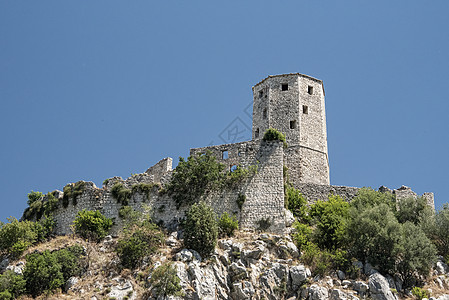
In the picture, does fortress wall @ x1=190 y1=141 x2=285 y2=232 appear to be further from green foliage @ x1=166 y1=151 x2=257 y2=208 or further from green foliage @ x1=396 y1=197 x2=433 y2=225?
green foliage @ x1=396 y1=197 x2=433 y2=225

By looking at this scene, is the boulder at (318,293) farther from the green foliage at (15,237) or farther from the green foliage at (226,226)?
A: the green foliage at (15,237)

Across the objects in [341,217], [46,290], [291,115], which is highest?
[291,115]

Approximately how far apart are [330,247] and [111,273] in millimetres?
11626

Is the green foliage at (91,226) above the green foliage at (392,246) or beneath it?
above

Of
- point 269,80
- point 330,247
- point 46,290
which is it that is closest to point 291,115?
point 269,80

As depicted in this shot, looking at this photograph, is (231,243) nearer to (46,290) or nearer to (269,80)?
(46,290)

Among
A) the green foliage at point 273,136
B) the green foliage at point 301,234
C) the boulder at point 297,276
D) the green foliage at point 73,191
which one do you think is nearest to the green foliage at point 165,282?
the boulder at point 297,276

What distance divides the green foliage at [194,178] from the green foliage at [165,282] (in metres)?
6.77

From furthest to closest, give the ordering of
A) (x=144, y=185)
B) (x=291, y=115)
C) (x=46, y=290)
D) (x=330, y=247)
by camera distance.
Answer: (x=291, y=115) < (x=144, y=185) < (x=330, y=247) < (x=46, y=290)

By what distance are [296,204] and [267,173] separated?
2.89 metres

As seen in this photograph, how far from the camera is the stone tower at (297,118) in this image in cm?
4009

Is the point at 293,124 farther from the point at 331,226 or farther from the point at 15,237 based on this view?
the point at 15,237

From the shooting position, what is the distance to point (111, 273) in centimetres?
2872

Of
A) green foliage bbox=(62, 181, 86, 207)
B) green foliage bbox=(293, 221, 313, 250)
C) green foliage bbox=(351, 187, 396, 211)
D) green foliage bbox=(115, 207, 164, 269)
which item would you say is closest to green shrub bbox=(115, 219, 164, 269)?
green foliage bbox=(115, 207, 164, 269)
